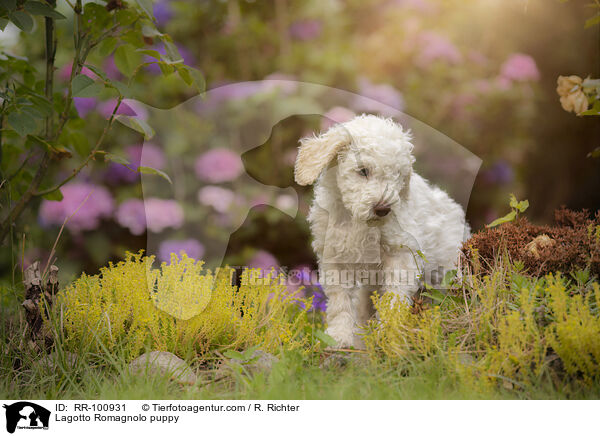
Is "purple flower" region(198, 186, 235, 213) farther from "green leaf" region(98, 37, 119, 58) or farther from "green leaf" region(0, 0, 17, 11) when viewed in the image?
"green leaf" region(0, 0, 17, 11)

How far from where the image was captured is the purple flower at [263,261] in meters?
2.21

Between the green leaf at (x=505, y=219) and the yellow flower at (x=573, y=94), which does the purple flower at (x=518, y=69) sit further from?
the green leaf at (x=505, y=219)

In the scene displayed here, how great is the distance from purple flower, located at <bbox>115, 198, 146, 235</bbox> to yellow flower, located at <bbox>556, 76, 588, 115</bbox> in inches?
71.3

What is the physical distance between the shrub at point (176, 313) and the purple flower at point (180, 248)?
0.03 metres

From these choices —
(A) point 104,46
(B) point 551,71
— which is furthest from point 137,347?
(B) point 551,71

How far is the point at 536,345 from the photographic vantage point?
1.66m

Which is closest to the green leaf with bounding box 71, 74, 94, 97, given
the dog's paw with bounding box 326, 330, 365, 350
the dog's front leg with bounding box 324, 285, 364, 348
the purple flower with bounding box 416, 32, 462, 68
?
the dog's front leg with bounding box 324, 285, 364, 348

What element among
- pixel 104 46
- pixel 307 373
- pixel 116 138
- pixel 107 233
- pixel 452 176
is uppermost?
pixel 104 46

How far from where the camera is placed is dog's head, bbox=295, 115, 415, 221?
187 cm

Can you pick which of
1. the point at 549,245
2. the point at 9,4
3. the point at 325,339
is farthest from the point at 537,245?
the point at 9,4

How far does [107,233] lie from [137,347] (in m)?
0.82

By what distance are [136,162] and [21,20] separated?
2.20 feet
